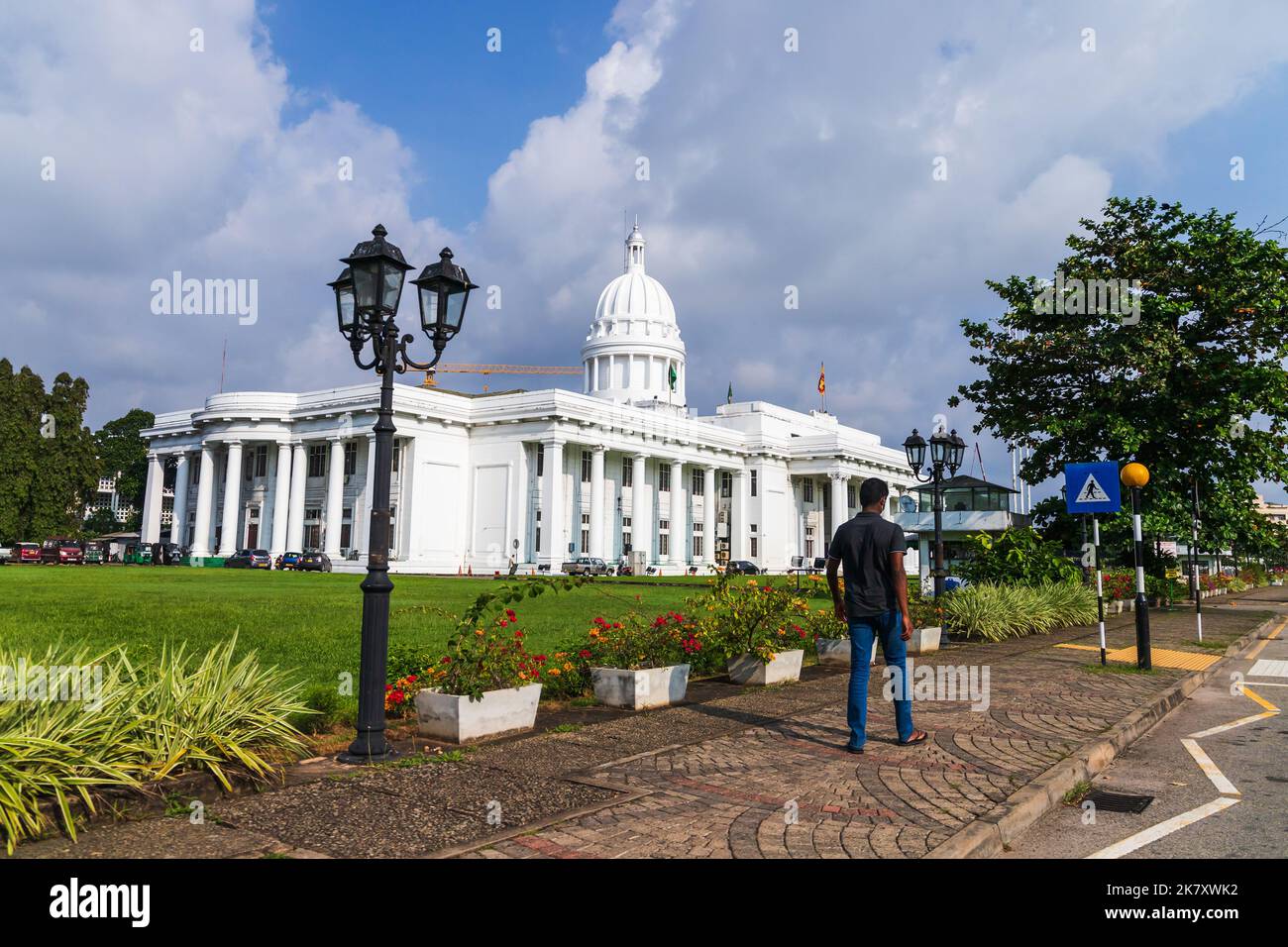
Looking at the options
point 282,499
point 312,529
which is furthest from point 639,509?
point 282,499

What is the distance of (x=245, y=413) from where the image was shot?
68.6 metres

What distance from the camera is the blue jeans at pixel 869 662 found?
767cm

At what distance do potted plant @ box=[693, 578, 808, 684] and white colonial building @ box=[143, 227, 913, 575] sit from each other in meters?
51.0

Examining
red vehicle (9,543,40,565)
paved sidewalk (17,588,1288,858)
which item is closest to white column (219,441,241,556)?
red vehicle (9,543,40,565)

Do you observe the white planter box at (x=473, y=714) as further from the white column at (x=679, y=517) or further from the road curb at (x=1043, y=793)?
the white column at (x=679, y=517)

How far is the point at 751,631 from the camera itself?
11.8 meters

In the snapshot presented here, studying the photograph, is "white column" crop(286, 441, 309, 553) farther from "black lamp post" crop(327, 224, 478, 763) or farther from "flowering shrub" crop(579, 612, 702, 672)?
"black lamp post" crop(327, 224, 478, 763)

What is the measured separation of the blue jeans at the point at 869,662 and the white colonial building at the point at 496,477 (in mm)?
55293

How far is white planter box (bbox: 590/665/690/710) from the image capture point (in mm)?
9648

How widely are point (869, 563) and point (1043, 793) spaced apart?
7.53 ft

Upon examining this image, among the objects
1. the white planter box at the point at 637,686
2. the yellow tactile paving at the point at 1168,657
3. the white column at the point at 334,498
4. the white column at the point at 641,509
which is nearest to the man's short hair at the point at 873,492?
the white planter box at the point at 637,686

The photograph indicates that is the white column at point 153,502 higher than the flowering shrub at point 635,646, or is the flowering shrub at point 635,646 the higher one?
the white column at point 153,502

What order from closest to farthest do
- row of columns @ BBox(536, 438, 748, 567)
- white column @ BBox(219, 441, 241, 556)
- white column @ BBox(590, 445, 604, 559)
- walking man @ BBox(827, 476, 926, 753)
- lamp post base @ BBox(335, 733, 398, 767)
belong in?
lamp post base @ BBox(335, 733, 398, 767) < walking man @ BBox(827, 476, 926, 753) < row of columns @ BBox(536, 438, 748, 567) < white column @ BBox(590, 445, 604, 559) < white column @ BBox(219, 441, 241, 556)
